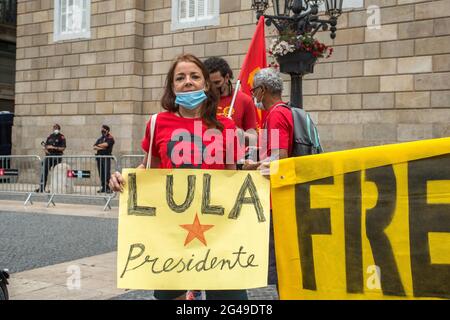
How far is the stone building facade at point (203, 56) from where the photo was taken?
1188 cm

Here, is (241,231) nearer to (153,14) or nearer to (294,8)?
(294,8)

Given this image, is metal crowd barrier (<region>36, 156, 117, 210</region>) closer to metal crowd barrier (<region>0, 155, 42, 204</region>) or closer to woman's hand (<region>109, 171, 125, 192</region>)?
metal crowd barrier (<region>0, 155, 42, 204</region>)

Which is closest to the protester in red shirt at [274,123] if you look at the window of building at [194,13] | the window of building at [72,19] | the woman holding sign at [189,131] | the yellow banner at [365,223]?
the yellow banner at [365,223]

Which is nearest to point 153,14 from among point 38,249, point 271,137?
point 38,249

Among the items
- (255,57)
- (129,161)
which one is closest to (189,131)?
(255,57)

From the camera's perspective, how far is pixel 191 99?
10.1 ft

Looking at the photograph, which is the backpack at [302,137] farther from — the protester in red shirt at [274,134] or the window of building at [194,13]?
the window of building at [194,13]

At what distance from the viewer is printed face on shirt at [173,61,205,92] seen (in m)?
3.11

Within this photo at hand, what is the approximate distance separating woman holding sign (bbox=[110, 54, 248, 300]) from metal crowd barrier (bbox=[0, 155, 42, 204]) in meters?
10.6

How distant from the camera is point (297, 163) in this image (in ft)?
10.5

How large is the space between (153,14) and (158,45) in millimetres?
944

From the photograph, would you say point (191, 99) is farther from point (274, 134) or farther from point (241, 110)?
point (241, 110)

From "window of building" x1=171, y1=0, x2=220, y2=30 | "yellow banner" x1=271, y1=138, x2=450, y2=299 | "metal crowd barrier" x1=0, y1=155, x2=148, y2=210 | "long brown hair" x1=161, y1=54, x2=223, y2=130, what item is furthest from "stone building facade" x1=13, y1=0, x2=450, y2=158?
"long brown hair" x1=161, y1=54, x2=223, y2=130

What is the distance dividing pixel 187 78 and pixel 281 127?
0.74 m
